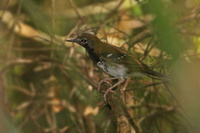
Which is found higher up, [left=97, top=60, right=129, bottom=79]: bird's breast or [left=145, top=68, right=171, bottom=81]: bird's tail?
[left=97, top=60, right=129, bottom=79]: bird's breast

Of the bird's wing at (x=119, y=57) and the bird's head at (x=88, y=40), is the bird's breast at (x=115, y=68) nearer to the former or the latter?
the bird's wing at (x=119, y=57)

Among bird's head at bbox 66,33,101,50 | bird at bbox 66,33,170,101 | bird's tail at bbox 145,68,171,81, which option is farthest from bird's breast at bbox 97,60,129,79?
bird's tail at bbox 145,68,171,81

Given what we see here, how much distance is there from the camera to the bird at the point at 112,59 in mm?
2807

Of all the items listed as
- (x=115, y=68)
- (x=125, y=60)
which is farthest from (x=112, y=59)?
(x=125, y=60)

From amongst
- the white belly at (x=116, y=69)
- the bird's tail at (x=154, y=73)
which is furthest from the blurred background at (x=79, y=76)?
the bird's tail at (x=154, y=73)

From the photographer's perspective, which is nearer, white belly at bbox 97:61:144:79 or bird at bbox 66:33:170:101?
bird at bbox 66:33:170:101

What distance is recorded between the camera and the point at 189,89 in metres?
1.00

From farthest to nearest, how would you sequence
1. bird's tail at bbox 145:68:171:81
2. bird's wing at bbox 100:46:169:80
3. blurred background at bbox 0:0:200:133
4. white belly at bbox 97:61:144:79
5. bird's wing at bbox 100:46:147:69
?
blurred background at bbox 0:0:200:133 → white belly at bbox 97:61:144:79 → bird's wing at bbox 100:46:147:69 → bird's wing at bbox 100:46:169:80 → bird's tail at bbox 145:68:171:81

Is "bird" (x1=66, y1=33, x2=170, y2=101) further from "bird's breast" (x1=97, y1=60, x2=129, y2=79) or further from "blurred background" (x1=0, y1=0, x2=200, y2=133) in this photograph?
"blurred background" (x1=0, y1=0, x2=200, y2=133)

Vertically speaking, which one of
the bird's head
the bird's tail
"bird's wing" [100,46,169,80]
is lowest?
the bird's tail

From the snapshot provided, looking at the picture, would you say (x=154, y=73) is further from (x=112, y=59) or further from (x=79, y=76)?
(x=79, y=76)

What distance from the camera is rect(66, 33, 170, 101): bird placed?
281cm

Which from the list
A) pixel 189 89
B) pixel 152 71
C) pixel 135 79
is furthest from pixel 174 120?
pixel 189 89

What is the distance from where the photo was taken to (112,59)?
310cm
